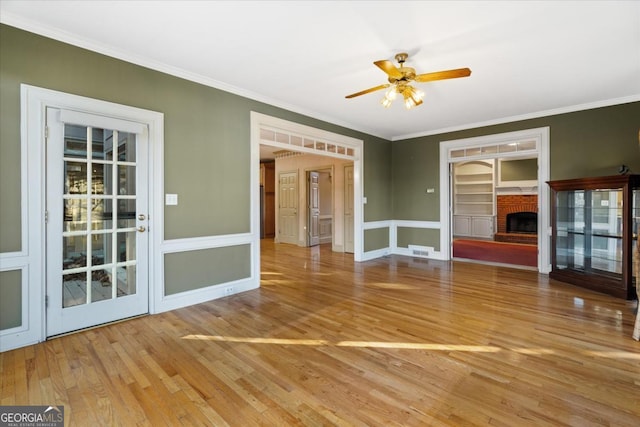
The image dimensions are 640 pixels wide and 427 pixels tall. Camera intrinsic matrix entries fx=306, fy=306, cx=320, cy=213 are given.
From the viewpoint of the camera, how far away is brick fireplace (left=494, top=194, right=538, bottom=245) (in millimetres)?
Answer: 8977

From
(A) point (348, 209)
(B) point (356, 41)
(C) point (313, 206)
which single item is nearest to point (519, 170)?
(A) point (348, 209)

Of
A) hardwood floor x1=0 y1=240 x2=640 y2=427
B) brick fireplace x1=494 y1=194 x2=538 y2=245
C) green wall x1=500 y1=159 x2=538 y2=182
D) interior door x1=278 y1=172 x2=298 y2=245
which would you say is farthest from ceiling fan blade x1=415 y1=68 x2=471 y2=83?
green wall x1=500 y1=159 x2=538 y2=182

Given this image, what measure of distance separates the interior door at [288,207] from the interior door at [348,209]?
1.65 meters

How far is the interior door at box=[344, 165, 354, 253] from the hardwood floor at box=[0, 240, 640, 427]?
3.58 metres

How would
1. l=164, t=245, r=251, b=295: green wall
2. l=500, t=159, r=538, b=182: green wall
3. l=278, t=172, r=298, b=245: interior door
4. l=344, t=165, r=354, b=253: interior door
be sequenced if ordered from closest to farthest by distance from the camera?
l=164, t=245, r=251, b=295: green wall < l=344, t=165, r=354, b=253: interior door < l=278, t=172, r=298, b=245: interior door < l=500, t=159, r=538, b=182: green wall

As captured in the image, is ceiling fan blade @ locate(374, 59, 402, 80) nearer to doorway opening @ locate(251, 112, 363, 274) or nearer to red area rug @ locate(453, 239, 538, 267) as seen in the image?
doorway opening @ locate(251, 112, 363, 274)

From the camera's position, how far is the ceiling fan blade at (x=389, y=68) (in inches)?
108

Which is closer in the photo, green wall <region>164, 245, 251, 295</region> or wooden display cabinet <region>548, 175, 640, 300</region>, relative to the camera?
green wall <region>164, 245, 251, 295</region>

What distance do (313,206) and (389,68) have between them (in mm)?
5660

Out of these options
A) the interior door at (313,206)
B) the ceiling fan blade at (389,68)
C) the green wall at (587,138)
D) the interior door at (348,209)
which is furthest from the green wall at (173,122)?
the green wall at (587,138)

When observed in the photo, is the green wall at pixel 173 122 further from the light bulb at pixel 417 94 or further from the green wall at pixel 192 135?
the light bulb at pixel 417 94

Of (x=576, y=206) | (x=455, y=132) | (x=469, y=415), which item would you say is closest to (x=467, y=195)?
(x=455, y=132)

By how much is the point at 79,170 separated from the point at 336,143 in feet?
13.1

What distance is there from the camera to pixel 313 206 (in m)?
8.36
